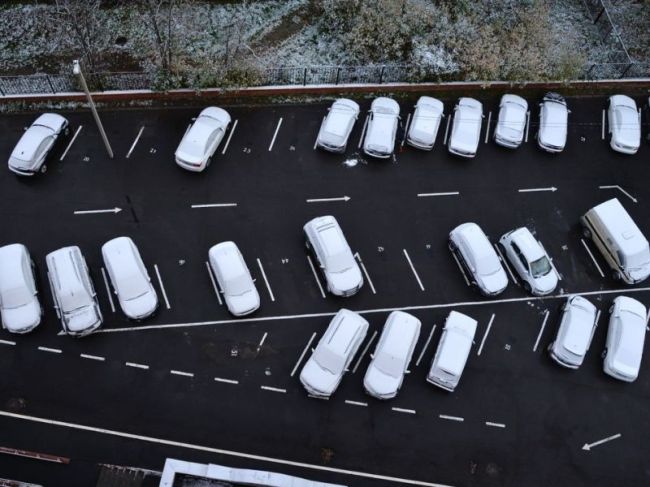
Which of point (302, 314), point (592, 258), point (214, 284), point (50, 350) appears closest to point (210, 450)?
point (302, 314)

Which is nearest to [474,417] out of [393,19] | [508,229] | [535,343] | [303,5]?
[535,343]

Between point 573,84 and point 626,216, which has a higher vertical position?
point 573,84

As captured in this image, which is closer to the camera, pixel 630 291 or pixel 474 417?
pixel 474 417

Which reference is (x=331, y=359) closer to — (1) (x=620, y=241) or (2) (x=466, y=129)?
(2) (x=466, y=129)

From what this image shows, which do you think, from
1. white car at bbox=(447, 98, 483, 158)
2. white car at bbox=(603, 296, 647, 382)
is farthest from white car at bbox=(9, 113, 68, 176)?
white car at bbox=(603, 296, 647, 382)

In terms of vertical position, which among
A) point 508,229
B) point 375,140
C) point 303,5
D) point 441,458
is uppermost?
point 303,5

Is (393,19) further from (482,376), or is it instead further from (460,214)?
(482,376)

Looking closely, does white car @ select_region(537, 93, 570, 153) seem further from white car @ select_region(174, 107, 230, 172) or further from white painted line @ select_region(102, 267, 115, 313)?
white painted line @ select_region(102, 267, 115, 313)
